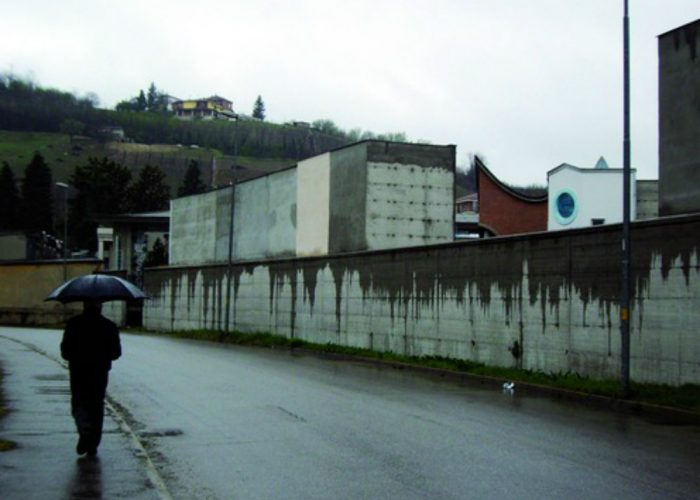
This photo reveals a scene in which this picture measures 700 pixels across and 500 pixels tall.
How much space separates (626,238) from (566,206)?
121ft

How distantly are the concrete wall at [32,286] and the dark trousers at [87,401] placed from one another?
64.9 meters

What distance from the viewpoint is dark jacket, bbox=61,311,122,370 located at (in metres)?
10.8

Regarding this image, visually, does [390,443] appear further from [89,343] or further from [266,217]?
[266,217]

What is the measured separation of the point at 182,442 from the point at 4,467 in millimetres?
2557

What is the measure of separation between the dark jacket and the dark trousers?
9cm

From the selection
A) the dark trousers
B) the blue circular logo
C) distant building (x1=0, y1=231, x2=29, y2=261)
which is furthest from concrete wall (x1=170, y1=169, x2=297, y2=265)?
distant building (x1=0, y1=231, x2=29, y2=261)

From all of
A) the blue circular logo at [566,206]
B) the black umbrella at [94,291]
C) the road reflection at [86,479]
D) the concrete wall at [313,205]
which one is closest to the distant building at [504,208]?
the blue circular logo at [566,206]

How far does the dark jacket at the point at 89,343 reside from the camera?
1082 centimetres

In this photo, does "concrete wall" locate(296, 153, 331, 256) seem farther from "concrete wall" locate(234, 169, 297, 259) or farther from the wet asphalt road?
the wet asphalt road

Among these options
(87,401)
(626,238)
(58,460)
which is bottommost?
(58,460)

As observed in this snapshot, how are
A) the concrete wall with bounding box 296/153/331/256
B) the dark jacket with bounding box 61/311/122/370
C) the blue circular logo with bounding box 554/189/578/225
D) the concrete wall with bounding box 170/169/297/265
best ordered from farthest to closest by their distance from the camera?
1. the blue circular logo with bounding box 554/189/578/225
2. the concrete wall with bounding box 170/169/297/265
3. the concrete wall with bounding box 296/153/331/256
4. the dark jacket with bounding box 61/311/122/370

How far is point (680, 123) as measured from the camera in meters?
22.4

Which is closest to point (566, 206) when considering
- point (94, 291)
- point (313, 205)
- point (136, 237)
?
point (313, 205)

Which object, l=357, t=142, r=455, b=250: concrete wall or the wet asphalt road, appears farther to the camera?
l=357, t=142, r=455, b=250: concrete wall
